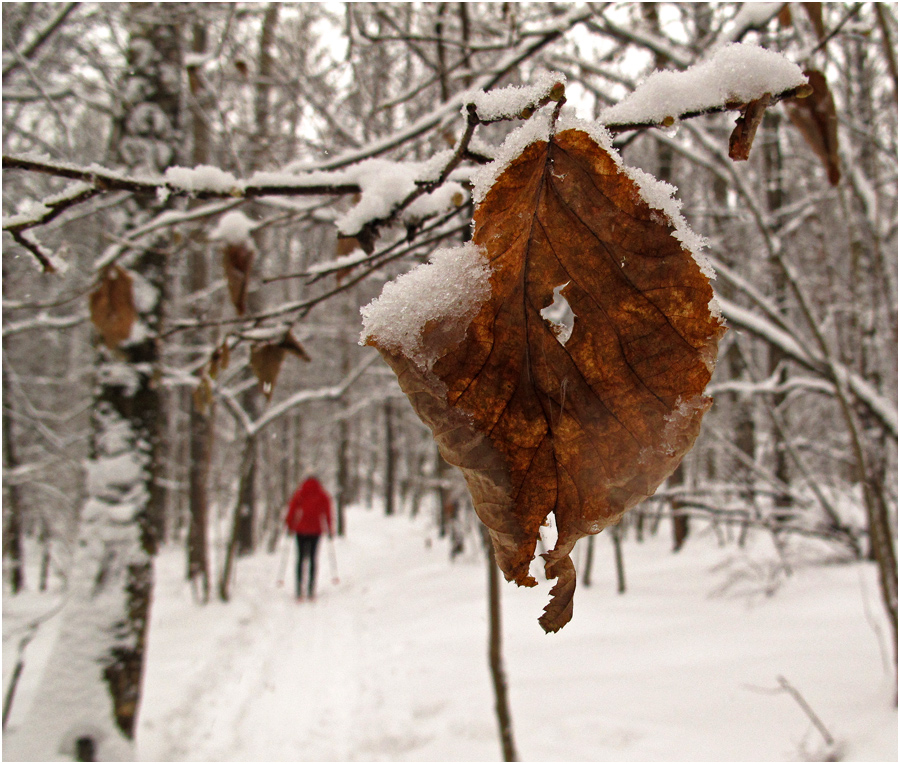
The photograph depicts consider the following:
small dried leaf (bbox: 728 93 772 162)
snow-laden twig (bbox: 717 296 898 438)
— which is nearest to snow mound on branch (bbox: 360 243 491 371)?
small dried leaf (bbox: 728 93 772 162)

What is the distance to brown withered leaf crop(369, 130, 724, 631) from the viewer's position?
0.45m

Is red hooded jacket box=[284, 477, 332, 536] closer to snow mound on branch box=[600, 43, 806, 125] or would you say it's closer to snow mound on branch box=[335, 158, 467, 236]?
snow mound on branch box=[335, 158, 467, 236]

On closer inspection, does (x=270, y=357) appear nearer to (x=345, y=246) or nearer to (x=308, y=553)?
(x=345, y=246)

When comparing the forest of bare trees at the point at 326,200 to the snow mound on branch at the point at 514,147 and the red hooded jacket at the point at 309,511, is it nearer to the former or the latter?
the snow mound on branch at the point at 514,147

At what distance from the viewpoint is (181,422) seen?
14.5 metres

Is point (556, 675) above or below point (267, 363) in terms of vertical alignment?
below

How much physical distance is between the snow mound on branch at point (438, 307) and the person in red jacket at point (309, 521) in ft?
28.4

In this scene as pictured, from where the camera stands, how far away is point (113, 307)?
1.31 metres

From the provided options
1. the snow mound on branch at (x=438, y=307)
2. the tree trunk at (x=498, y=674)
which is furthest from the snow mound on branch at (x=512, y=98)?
the tree trunk at (x=498, y=674)

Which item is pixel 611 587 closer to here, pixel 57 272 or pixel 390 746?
pixel 390 746

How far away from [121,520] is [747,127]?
3.85 m

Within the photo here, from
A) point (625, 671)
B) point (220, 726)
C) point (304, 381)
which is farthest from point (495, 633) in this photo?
point (304, 381)

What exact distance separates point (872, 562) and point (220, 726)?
537cm

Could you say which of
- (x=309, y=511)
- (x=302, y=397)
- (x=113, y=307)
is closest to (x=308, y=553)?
(x=309, y=511)
